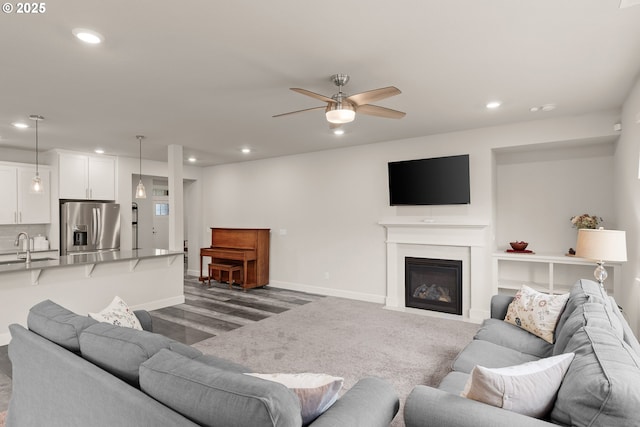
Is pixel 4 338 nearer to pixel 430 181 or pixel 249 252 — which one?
pixel 249 252

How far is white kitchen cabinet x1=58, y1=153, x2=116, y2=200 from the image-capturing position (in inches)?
236

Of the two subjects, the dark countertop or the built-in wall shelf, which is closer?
the dark countertop

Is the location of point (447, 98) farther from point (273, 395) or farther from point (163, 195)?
point (163, 195)

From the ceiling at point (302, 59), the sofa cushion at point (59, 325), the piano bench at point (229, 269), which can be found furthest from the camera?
the piano bench at point (229, 269)

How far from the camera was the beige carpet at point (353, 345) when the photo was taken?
3.17 m

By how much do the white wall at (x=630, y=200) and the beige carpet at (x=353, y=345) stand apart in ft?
5.09

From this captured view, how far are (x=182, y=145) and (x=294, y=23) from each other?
13.7 ft

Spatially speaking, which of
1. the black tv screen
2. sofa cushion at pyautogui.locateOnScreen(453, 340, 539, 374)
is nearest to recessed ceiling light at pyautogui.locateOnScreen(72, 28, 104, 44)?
sofa cushion at pyautogui.locateOnScreen(453, 340, 539, 374)

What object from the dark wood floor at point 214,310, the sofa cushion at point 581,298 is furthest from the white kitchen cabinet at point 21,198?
the sofa cushion at point 581,298

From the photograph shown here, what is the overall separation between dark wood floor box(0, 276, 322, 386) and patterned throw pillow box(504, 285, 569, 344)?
3.17 m

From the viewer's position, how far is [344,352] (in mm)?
3602

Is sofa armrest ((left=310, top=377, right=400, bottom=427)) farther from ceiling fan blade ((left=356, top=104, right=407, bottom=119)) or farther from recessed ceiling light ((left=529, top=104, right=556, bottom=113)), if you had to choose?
recessed ceiling light ((left=529, top=104, right=556, bottom=113))

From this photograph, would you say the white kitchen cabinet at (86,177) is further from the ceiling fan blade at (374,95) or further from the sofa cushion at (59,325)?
the ceiling fan blade at (374,95)

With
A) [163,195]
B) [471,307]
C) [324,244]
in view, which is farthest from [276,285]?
[163,195]
